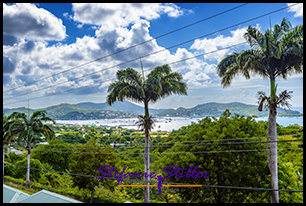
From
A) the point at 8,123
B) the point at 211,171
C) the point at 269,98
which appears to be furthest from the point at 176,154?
the point at 8,123

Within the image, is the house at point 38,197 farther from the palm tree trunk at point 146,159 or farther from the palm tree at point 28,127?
the palm tree at point 28,127

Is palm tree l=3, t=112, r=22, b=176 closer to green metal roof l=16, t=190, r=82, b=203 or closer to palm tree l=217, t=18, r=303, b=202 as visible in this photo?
green metal roof l=16, t=190, r=82, b=203

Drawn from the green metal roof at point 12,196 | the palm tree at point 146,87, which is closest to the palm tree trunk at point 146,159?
the palm tree at point 146,87

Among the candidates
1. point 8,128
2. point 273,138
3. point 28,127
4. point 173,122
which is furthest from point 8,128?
point 173,122

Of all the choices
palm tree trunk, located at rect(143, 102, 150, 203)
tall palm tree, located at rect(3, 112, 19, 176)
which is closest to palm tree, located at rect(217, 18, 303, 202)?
palm tree trunk, located at rect(143, 102, 150, 203)

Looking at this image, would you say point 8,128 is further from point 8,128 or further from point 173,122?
point 173,122

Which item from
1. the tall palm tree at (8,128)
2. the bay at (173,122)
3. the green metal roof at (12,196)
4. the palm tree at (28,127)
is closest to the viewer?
the green metal roof at (12,196)
